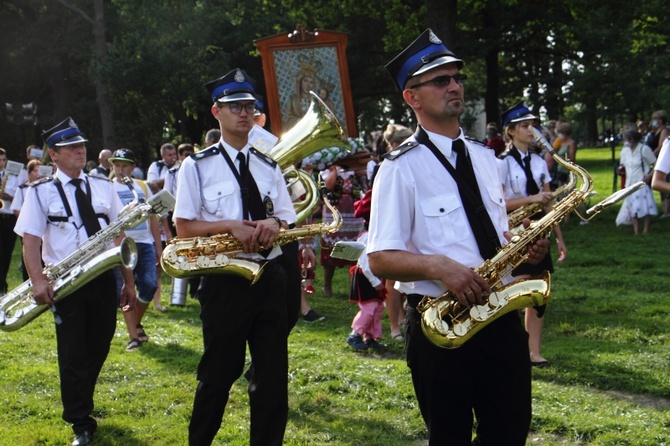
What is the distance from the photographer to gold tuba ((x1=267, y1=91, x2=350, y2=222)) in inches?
257

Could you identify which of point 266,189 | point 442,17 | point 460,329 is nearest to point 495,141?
point 442,17

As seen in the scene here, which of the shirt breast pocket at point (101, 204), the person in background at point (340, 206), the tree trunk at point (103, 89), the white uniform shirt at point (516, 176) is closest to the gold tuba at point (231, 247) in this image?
the shirt breast pocket at point (101, 204)

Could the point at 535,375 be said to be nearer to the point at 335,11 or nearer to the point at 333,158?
the point at 333,158

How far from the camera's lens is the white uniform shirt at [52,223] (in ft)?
18.8

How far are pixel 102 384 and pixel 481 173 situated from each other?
15.6ft

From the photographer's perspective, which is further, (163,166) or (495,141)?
(495,141)

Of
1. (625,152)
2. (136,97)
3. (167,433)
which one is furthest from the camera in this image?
(136,97)

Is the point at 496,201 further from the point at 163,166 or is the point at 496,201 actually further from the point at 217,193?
the point at 163,166

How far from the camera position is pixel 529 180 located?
744 cm

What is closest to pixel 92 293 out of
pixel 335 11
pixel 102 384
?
pixel 102 384

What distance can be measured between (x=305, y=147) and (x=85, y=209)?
1838 mm

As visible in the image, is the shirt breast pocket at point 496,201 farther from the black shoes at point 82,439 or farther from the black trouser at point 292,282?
the black shoes at point 82,439

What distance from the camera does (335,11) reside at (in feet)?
69.4

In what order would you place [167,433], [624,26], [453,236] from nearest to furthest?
[453,236] < [167,433] < [624,26]
